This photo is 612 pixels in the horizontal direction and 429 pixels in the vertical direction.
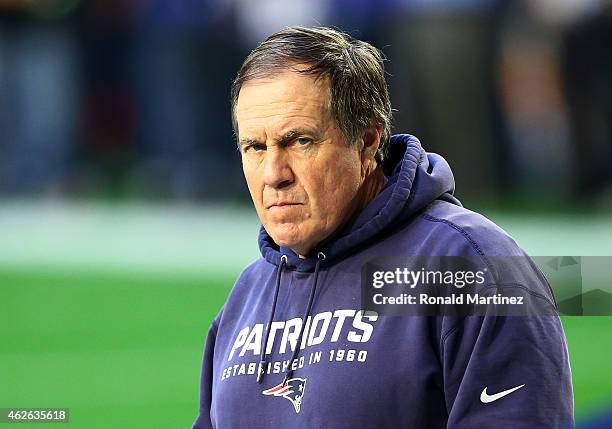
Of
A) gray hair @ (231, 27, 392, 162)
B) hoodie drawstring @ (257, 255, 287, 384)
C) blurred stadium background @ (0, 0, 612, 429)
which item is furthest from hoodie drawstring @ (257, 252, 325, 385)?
blurred stadium background @ (0, 0, 612, 429)

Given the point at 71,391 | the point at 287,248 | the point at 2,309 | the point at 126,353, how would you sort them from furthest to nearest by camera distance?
the point at 2,309
the point at 126,353
the point at 71,391
the point at 287,248

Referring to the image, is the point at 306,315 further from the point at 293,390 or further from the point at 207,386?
the point at 207,386

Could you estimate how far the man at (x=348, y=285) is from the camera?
6.95 feet

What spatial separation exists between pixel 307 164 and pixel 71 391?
468cm

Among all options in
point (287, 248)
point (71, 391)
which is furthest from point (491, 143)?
point (287, 248)

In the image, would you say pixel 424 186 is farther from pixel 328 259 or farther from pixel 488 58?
pixel 488 58

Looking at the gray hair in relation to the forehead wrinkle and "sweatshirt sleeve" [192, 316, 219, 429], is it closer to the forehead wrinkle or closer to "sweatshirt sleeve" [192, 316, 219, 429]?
the forehead wrinkle

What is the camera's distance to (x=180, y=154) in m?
11.5

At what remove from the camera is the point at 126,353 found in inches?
298

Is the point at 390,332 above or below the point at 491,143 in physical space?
below

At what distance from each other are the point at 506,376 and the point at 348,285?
38cm

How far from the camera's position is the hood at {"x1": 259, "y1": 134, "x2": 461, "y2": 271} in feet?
7.66

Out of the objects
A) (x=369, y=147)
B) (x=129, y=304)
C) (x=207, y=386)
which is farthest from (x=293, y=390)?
(x=129, y=304)

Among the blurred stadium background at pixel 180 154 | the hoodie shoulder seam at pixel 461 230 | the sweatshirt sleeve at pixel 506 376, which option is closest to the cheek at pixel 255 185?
the hoodie shoulder seam at pixel 461 230
